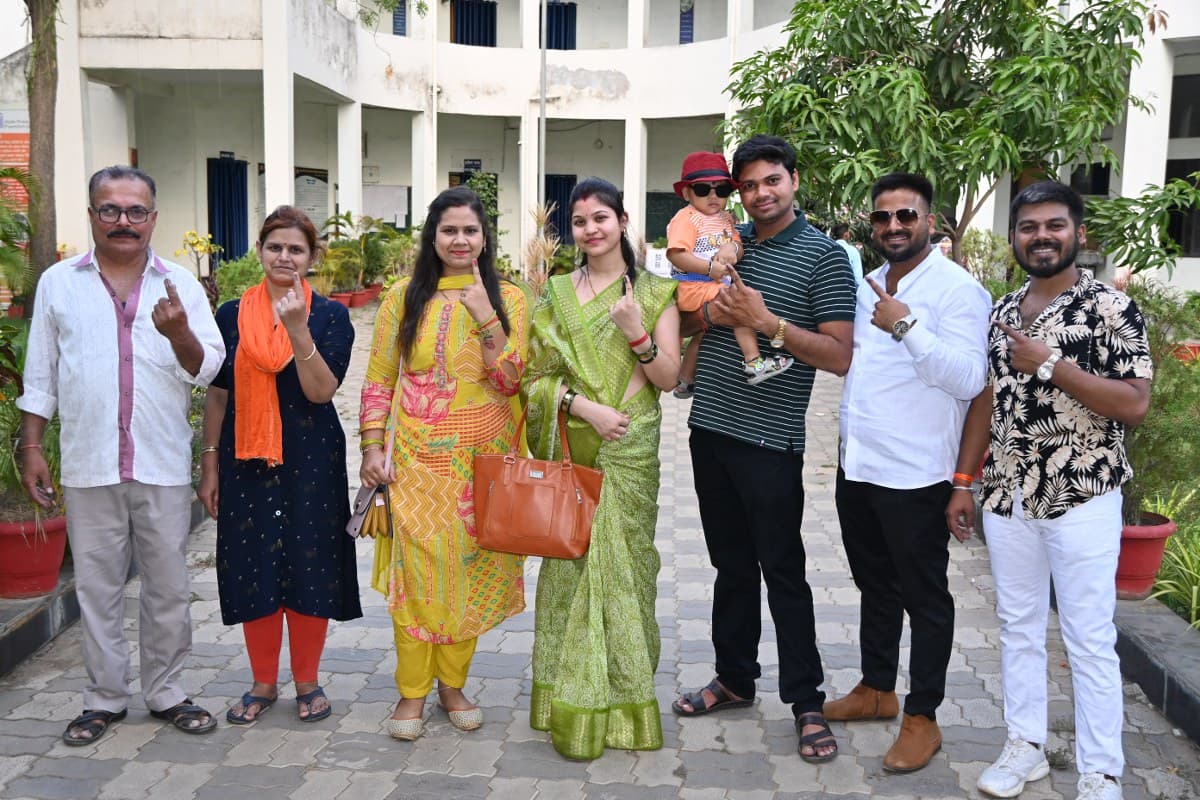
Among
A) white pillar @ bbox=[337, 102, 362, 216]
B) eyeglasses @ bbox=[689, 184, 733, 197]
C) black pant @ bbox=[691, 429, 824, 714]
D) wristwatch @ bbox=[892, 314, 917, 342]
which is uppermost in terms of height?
white pillar @ bbox=[337, 102, 362, 216]

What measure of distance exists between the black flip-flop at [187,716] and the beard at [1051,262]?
122 inches

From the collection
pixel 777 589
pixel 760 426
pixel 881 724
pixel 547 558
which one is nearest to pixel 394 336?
pixel 547 558

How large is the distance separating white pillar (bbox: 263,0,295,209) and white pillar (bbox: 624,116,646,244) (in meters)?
7.61

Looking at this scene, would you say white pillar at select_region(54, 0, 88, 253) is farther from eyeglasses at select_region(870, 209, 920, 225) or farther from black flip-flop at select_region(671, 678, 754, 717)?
eyeglasses at select_region(870, 209, 920, 225)

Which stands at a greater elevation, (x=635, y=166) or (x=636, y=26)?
(x=636, y=26)

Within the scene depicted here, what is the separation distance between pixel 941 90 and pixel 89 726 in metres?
5.47

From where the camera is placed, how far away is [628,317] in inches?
135

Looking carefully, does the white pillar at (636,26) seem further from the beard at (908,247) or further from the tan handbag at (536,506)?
the tan handbag at (536,506)

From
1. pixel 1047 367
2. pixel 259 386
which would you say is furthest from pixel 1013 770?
pixel 259 386

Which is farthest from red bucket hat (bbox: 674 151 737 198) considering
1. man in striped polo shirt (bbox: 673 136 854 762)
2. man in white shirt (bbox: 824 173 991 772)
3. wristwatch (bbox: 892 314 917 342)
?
wristwatch (bbox: 892 314 917 342)

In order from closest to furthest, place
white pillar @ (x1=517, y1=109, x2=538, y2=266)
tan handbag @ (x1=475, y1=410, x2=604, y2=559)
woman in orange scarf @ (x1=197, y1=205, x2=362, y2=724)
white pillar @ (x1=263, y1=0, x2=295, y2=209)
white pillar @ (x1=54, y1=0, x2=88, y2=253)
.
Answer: tan handbag @ (x1=475, y1=410, x2=604, y2=559), woman in orange scarf @ (x1=197, y1=205, x2=362, y2=724), white pillar @ (x1=54, y1=0, x2=88, y2=253), white pillar @ (x1=263, y1=0, x2=295, y2=209), white pillar @ (x1=517, y1=109, x2=538, y2=266)

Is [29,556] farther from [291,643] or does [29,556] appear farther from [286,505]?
[286,505]

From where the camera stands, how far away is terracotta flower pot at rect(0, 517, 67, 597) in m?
4.70

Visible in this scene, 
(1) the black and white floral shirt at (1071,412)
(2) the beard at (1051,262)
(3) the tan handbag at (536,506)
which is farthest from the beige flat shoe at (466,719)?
(2) the beard at (1051,262)
